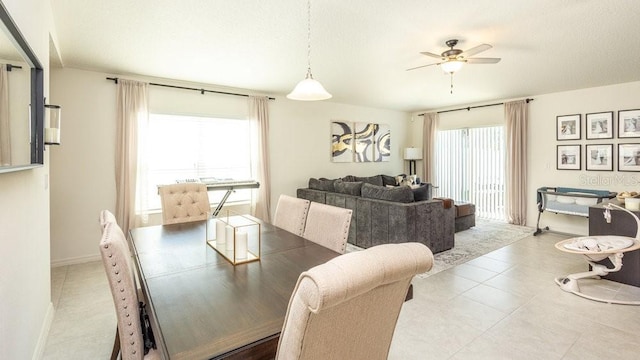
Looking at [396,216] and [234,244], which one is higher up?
[234,244]

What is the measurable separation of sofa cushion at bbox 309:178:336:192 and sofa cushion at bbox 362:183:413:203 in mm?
848

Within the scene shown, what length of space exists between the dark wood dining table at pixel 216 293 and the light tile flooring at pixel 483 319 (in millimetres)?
990

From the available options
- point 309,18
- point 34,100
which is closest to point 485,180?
point 309,18

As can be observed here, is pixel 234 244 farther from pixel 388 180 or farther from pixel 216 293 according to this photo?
pixel 388 180

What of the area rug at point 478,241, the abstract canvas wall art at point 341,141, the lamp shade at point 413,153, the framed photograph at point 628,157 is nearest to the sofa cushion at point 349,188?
the area rug at point 478,241

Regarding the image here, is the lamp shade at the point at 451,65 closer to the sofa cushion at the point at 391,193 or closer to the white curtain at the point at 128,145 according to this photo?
the sofa cushion at the point at 391,193

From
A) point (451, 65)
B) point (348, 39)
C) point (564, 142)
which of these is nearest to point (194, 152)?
point (348, 39)

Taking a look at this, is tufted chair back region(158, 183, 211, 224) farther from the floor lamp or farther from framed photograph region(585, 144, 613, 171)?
framed photograph region(585, 144, 613, 171)

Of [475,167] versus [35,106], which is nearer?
[35,106]

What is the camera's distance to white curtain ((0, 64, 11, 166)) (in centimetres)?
116

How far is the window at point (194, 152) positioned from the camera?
4.36 meters

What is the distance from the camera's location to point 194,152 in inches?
185

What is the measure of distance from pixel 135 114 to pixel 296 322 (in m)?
4.30

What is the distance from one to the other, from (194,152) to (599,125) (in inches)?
252
